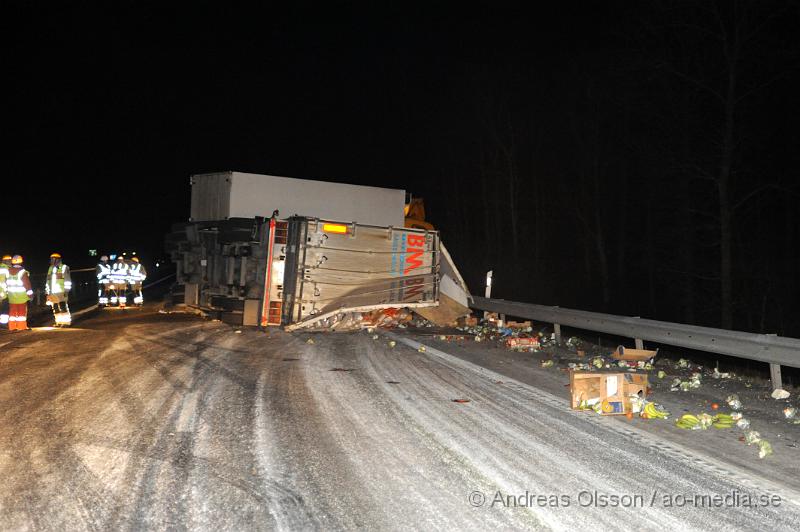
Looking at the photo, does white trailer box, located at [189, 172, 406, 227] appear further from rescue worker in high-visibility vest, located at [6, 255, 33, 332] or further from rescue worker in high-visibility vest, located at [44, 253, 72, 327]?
rescue worker in high-visibility vest, located at [6, 255, 33, 332]

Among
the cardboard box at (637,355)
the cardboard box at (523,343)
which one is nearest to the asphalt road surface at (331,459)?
the cardboard box at (637,355)

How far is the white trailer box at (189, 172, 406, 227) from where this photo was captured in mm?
14977

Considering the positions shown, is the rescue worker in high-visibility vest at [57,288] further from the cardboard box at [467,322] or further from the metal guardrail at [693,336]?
the metal guardrail at [693,336]

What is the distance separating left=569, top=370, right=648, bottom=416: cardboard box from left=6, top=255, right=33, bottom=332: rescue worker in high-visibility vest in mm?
11584

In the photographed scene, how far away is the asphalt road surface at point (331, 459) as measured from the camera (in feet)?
14.4

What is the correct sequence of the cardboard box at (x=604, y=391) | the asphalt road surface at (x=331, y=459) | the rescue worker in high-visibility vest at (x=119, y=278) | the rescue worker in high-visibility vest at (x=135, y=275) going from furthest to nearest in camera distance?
the rescue worker in high-visibility vest at (x=135, y=275) → the rescue worker in high-visibility vest at (x=119, y=278) → the cardboard box at (x=604, y=391) → the asphalt road surface at (x=331, y=459)

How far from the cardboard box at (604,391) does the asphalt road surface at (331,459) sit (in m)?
0.29

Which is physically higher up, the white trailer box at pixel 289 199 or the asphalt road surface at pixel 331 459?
the white trailer box at pixel 289 199

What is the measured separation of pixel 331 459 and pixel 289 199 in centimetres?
1036

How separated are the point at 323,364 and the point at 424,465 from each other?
5238 mm

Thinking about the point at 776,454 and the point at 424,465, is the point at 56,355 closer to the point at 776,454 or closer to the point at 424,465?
the point at 424,465

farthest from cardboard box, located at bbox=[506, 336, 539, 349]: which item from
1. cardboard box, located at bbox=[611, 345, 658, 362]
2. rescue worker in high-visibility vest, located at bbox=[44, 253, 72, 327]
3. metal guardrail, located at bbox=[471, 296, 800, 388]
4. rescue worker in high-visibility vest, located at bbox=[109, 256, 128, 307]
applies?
rescue worker in high-visibility vest, located at bbox=[109, 256, 128, 307]

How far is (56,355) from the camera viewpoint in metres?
10.6


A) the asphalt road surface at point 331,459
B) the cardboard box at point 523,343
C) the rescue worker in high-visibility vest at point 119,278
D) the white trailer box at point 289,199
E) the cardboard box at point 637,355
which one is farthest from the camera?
the rescue worker in high-visibility vest at point 119,278
